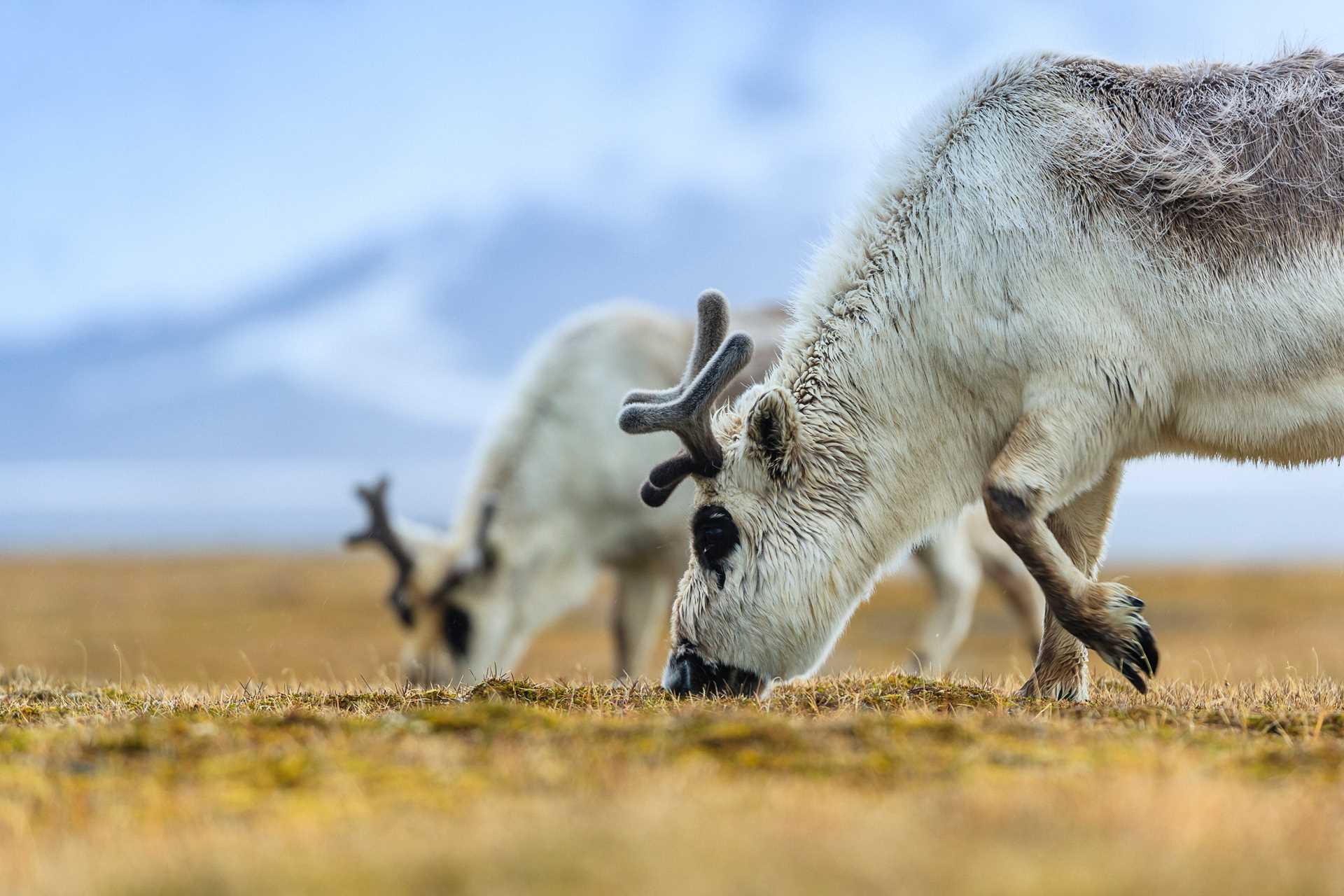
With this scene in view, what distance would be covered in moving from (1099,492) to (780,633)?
211 cm

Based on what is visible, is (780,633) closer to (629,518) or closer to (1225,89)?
(1225,89)

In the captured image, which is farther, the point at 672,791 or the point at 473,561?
the point at 473,561

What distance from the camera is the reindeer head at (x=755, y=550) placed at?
625 cm

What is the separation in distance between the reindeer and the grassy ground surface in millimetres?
6226

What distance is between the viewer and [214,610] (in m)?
37.8

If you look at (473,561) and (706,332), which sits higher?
(706,332)

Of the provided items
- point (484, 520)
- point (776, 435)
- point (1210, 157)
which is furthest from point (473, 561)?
point (1210, 157)

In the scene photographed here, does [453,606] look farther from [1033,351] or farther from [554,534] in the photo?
[1033,351]

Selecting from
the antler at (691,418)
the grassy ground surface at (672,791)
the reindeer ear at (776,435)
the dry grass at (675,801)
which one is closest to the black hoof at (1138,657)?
the grassy ground surface at (672,791)

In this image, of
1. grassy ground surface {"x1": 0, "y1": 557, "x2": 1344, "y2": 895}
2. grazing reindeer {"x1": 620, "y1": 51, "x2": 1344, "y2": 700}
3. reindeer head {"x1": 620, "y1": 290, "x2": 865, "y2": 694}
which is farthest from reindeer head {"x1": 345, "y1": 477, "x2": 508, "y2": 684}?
reindeer head {"x1": 620, "y1": 290, "x2": 865, "y2": 694}

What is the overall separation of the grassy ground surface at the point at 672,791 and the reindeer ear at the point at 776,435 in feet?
3.67

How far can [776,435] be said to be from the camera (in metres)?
6.25

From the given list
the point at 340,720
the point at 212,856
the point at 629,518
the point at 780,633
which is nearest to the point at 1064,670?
the point at 780,633

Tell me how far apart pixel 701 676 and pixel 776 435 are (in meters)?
1.27
